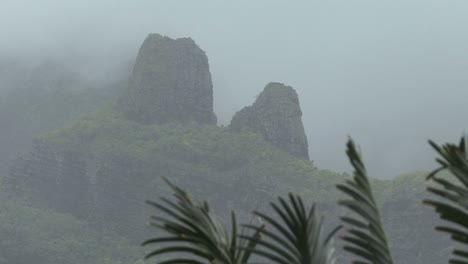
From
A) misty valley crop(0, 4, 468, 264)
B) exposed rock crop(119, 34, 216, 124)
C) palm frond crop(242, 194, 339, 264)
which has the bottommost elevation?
palm frond crop(242, 194, 339, 264)

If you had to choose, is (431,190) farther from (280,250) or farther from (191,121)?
(191,121)

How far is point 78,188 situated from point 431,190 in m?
170

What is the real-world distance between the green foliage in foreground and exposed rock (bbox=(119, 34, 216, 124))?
165m

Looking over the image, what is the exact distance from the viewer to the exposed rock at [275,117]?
16012cm

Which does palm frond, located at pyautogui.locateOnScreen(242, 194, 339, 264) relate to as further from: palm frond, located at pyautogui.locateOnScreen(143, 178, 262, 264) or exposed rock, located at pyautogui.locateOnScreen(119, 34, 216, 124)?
exposed rock, located at pyautogui.locateOnScreen(119, 34, 216, 124)

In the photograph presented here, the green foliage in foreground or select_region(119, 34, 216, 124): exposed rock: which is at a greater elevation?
select_region(119, 34, 216, 124): exposed rock

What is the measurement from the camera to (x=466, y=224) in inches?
121

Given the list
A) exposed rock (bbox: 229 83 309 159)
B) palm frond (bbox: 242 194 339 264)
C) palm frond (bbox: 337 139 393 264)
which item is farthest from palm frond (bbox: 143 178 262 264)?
exposed rock (bbox: 229 83 309 159)

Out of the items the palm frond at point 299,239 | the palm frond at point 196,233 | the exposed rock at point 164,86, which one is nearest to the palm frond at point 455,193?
the palm frond at point 299,239

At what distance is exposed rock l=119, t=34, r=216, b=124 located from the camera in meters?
169

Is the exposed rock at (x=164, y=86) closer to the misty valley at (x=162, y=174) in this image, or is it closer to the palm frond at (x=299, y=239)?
the misty valley at (x=162, y=174)

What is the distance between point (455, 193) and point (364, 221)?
0.86ft

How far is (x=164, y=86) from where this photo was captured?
560 ft

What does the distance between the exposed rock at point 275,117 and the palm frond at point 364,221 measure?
15565cm
